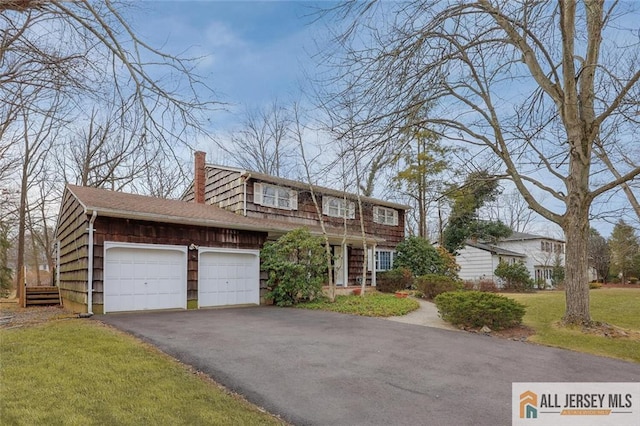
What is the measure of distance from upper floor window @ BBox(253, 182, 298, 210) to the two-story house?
0.15ft

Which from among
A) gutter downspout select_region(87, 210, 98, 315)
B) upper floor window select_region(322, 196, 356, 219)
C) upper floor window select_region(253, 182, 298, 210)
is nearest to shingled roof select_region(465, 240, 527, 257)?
upper floor window select_region(322, 196, 356, 219)

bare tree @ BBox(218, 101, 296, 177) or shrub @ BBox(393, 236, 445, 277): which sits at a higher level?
bare tree @ BBox(218, 101, 296, 177)

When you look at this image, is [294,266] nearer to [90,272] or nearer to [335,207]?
[90,272]

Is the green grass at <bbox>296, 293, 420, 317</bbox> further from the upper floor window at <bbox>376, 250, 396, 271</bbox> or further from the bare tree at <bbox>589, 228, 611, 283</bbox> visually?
the bare tree at <bbox>589, 228, 611, 283</bbox>

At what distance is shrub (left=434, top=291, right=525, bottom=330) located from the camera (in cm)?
1002

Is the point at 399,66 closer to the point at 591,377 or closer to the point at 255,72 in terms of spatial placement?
the point at 255,72

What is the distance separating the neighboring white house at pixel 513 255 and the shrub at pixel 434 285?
13.1 metres

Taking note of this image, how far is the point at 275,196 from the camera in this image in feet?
61.4

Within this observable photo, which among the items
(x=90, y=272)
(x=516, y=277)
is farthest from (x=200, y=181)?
(x=516, y=277)

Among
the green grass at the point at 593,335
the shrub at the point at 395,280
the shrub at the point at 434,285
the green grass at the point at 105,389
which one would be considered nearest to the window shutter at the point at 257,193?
the shrub at the point at 395,280

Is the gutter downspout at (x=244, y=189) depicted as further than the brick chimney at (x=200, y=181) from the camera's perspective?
No

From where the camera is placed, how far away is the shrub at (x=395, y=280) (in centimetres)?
2034

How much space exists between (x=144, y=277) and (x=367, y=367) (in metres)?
8.74

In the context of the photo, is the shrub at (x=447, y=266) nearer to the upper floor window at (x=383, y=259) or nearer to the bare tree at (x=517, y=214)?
the upper floor window at (x=383, y=259)
